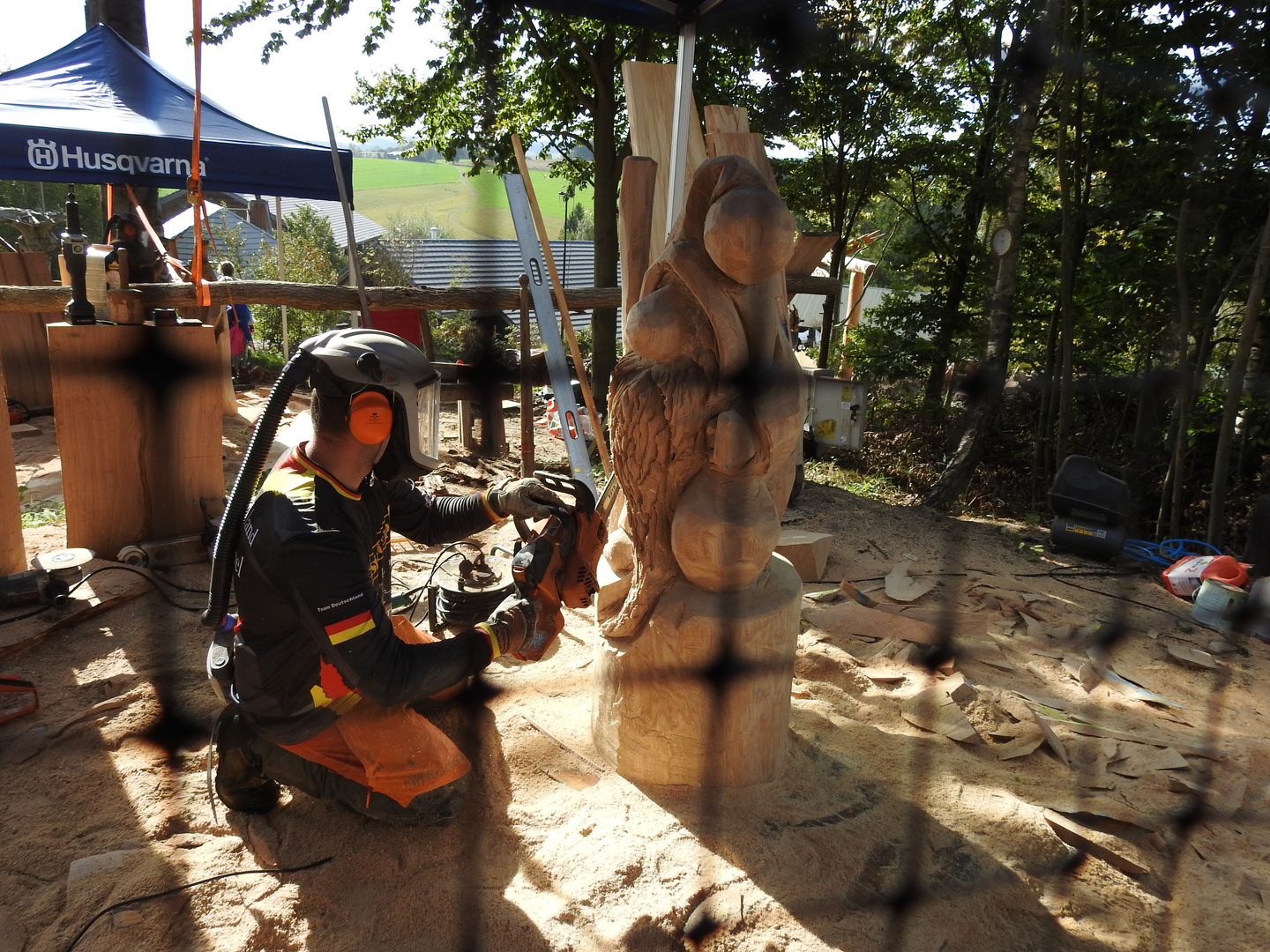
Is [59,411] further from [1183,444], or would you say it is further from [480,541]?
[1183,444]

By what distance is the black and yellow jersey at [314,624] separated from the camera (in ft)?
4.48

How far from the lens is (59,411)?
2844 mm

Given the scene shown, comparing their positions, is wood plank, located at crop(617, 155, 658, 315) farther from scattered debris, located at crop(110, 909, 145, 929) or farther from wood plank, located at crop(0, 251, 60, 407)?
wood plank, located at crop(0, 251, 60, 407)

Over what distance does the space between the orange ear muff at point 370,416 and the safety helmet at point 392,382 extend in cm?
2

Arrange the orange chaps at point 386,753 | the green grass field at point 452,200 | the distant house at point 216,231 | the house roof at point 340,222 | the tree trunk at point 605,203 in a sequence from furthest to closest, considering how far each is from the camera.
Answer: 1. the house roof at point 340,222
2. the distant house at point 216,231
3. the tree trunk at point 605,203
4. the orange chaps at point 386,753
5. the green grass field at point 452,200

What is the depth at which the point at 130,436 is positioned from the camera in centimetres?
→ 300

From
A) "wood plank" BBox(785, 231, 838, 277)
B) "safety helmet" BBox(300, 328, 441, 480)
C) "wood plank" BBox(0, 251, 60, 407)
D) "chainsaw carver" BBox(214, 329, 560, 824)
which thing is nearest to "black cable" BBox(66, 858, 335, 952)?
"chainsaw carver" BBox(214, 329, 560, 824)

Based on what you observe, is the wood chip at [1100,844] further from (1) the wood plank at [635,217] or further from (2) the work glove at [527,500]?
(1) the wood plank at [635,217]

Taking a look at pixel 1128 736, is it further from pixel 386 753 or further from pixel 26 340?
pixel 26 340

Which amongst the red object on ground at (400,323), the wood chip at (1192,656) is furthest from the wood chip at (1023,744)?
the red object on ground at (400,323)

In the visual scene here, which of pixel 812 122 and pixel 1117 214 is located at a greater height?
pixel 812 122

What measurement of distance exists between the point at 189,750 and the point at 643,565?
4.18ft

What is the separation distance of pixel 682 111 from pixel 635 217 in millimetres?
339

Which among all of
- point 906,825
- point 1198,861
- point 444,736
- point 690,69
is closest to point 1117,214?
point 690,69
